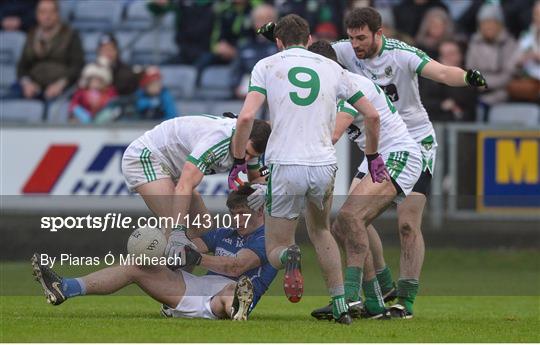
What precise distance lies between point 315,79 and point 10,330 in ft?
9.24

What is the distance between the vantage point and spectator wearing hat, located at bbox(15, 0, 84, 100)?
20734 millimetres

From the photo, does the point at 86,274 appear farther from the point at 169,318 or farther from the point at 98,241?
the point at 98,241

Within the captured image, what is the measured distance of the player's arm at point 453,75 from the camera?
38.8 ft

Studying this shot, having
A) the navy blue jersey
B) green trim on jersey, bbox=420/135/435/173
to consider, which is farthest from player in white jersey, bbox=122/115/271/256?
green trim on jersey, bbox=420/135/435/173

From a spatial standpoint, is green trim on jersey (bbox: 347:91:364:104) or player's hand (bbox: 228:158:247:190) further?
player's hand (bbox: 228:158:247:190)

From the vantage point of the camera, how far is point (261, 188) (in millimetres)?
11586

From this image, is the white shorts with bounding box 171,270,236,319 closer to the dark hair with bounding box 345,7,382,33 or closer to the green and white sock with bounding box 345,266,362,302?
the green and white sock with bounding box 345,266,362,302

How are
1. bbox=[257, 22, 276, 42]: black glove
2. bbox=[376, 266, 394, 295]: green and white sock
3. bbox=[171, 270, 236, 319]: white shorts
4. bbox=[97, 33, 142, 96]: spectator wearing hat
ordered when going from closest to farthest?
bbox=[171, 270, 236, 319]: white shorts, bbox=[257, 22, 276, 42]: black glove, bbox=[376, 266, 394, 295]: green and white sock, bbox=[97, 33, 142, 96]: spectator wearing hat

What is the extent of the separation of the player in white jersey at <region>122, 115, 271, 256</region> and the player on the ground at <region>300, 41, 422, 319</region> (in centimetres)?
78

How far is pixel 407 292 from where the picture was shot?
12.3 m

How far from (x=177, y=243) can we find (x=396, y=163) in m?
1.93

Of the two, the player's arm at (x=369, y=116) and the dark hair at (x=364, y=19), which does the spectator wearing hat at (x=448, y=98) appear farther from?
the player's arm at (x=369, y=116)

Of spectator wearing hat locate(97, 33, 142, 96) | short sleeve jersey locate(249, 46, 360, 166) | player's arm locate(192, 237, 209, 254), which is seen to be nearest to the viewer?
short sleeve jersey locate(249, 46, 360, 166)

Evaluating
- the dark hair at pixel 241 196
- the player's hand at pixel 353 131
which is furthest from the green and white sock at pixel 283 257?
the player's hand at pixel 353 131
